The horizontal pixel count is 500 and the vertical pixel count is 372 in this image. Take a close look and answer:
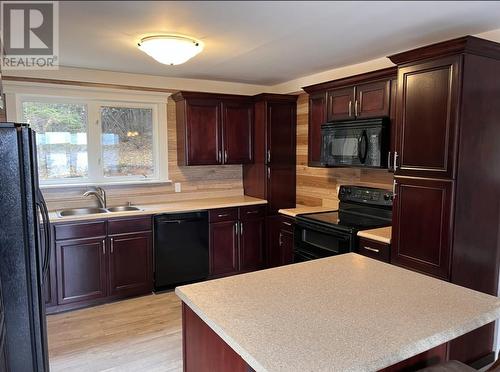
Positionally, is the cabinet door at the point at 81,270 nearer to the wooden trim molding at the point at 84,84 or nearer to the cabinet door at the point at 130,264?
the cabinet door at the point at 130,264

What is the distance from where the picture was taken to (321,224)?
11.1 ft

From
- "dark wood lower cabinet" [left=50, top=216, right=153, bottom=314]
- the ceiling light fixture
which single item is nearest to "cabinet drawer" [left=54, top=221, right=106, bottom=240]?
"dark wood lower cabinet" [left=50, top=216, right=153, bottom=314]

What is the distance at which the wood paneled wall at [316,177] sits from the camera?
3762 mm

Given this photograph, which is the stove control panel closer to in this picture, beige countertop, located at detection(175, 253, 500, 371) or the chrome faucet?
beige countertop, located at detection(175, 253, 500, 371)

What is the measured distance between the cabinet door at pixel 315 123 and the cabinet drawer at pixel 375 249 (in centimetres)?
108

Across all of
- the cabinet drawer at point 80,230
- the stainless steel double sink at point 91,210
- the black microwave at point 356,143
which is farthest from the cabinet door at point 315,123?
the cabinet drawer at point 80,230

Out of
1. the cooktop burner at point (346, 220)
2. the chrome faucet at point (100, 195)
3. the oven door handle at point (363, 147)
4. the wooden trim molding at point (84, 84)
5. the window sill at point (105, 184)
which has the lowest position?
the cooktop burner at point (346, 220)

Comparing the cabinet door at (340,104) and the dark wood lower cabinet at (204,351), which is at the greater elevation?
the cabinet door at (340,104)

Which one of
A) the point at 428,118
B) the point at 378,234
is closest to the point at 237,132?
the point at 378,234

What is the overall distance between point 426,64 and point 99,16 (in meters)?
2.07

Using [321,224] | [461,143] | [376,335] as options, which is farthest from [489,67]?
[376,335]

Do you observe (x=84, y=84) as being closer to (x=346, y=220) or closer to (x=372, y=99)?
(x=372, y=99)

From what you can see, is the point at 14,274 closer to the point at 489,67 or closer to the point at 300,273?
the point at 300,273

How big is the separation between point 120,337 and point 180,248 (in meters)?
1.11
